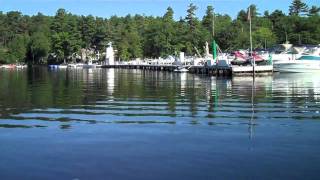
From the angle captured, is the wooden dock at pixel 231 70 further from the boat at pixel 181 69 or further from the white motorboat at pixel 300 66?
the white motorboat at pixel 300 66

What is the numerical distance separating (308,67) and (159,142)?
2633 inches

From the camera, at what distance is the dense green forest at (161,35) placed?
133125 millimetres

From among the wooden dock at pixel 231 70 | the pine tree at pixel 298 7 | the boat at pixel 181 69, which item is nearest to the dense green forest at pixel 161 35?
the pine tree at pixel 298 7

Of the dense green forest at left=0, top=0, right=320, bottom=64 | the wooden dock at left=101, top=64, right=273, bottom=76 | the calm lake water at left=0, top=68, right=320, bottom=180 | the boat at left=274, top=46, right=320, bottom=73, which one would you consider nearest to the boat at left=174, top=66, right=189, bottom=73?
the wooden dock at left=101, top=64, right=273, bottom=76

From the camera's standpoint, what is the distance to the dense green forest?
133125 mm

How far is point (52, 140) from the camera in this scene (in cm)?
1908

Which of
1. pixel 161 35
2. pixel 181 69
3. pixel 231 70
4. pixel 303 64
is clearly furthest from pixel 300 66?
pixel 161 35

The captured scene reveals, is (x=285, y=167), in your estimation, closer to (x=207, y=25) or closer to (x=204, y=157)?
(x=204, y=157)

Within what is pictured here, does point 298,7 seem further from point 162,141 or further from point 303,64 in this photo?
point 162,141

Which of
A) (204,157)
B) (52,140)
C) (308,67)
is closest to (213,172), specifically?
(204,157)

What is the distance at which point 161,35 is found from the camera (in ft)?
468

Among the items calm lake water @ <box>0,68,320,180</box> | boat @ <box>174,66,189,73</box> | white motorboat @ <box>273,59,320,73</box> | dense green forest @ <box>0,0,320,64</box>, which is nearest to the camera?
calm lake water @ <box>0,68,320,180</box>

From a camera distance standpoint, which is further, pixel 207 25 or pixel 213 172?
pixel 207 25

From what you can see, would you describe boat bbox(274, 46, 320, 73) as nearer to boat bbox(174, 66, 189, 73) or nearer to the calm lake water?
boat bbox(174, 66, 189, 73)
